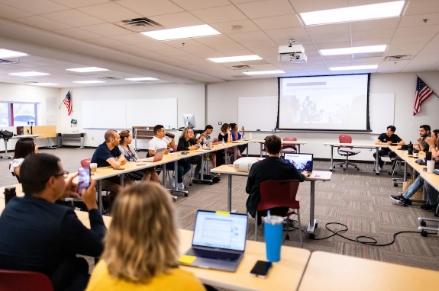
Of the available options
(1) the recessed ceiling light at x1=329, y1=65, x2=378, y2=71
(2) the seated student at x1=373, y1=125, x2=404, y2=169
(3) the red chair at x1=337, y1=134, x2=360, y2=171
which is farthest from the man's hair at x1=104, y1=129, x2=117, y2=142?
(2) the seated student at x1=373, y1=125, x2=404, y2=169

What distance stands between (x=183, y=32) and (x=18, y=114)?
36.0 feet

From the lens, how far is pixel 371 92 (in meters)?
10.0

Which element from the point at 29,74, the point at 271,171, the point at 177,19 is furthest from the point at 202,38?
the point at 29,74

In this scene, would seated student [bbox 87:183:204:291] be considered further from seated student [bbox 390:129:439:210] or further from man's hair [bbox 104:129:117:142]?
seated student [bbox 390:129:439:210]

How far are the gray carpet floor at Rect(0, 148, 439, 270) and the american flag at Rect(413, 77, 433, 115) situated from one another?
2838 mm

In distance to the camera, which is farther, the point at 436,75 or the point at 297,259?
the point at 436,75

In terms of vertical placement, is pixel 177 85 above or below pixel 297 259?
above

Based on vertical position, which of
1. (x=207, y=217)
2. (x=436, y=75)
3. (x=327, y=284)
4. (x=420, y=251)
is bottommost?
(x=420, y=251)

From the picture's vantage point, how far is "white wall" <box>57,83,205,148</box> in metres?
12.4

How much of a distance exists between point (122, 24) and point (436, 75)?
29.2 ft

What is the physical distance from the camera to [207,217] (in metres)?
1.80

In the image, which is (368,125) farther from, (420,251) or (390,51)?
(420,251)

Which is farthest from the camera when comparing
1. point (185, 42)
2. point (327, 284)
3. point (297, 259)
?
Result: point (185, 42)

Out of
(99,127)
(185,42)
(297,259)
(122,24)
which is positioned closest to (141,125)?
(99,127)
